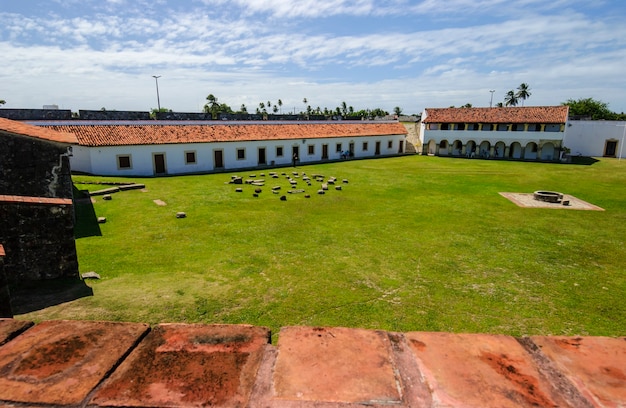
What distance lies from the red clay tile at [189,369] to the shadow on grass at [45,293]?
20.6 ft

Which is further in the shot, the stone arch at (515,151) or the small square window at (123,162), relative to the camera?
the stone arch at (515,151)

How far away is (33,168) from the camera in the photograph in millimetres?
12266

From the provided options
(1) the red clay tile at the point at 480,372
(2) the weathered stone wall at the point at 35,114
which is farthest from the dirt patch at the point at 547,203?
(2) the weathered stone wall at the point at 35,114

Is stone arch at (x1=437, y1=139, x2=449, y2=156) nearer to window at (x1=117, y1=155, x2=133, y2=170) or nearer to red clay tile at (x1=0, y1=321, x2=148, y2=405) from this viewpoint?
window at (x1=117, y1=155, x2=133, y2=170)

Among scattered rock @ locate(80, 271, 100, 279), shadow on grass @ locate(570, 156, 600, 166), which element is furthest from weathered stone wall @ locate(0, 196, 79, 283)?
shadow on grass @ locate(570, 156, 600, 166)

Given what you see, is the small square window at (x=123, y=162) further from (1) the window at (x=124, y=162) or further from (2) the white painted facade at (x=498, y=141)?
(2) the white painted facade at (x=498, y=141)

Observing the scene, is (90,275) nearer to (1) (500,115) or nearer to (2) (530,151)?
(1) (500,115)

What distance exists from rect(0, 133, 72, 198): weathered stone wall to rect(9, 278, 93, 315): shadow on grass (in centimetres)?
610

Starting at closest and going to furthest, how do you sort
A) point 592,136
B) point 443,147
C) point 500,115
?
point 592,136, point 500,115, point 443,147

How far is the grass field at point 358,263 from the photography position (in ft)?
24.5

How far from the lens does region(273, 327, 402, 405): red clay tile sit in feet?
4.32

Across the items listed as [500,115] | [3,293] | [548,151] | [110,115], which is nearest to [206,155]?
[110,115]

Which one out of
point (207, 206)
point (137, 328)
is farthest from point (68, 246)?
point (207, 206)

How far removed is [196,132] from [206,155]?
2453mm
